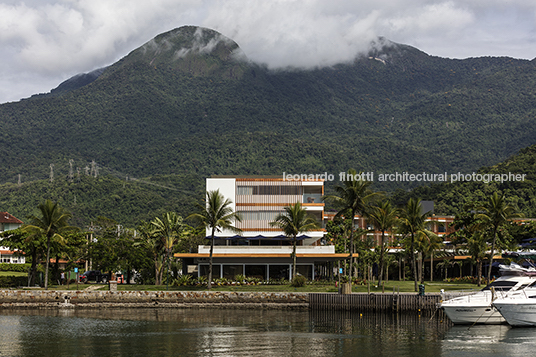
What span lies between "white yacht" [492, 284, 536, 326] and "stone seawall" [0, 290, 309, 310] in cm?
2033

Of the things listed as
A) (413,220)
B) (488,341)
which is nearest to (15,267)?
(413,220)

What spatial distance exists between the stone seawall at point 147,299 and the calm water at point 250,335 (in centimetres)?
487

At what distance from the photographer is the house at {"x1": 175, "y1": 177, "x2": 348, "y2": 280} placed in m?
73.1

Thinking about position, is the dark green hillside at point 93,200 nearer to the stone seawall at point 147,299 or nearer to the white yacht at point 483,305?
the stone seawall at point 147,299

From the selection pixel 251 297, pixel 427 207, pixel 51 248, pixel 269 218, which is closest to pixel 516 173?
pixel 427 207

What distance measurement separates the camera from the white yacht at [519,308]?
46.1 m

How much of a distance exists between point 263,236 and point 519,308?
124 feet

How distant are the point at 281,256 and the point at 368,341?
3255cm

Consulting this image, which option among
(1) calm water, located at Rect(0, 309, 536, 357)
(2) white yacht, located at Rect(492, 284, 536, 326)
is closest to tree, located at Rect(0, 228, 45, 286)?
(1) calm water, located at Rect(0, 309, 536, 357)

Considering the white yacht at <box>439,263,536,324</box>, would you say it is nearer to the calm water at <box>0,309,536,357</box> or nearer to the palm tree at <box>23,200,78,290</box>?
the calm water at <box>0,309,536,357</box>

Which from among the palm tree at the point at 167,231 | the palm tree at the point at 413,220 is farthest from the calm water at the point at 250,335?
the palm tree at the point at 167,231

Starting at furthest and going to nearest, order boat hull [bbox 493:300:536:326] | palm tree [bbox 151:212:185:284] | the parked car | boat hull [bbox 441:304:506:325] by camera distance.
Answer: the parked car → palm tree [bbox 151:212:185:284] → boat hull [bbox 441:304:506:325] → boat hull [bbox 493:300:536:326]

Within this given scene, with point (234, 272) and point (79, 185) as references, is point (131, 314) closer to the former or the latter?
point (234, 272)

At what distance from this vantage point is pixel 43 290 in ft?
216
